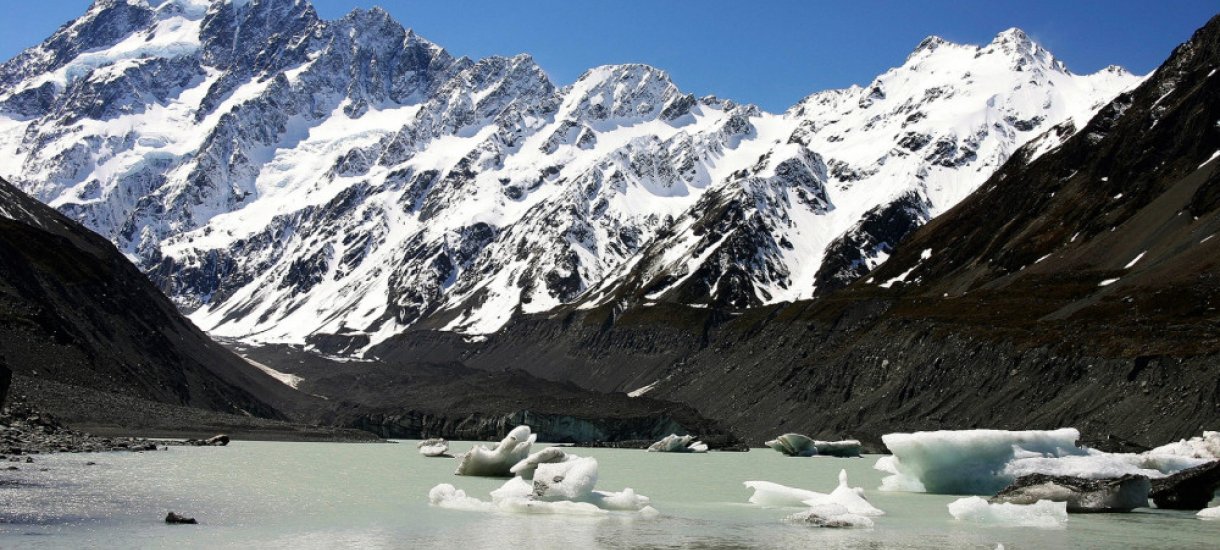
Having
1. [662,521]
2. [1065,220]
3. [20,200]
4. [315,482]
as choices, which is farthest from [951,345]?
[20,200]

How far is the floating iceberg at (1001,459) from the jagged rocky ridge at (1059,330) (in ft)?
97.5

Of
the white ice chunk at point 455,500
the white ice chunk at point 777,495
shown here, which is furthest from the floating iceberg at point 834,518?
→ the white ice chunk at point 455,500

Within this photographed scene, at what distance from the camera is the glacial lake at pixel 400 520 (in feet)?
144

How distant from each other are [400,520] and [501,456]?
22.2m

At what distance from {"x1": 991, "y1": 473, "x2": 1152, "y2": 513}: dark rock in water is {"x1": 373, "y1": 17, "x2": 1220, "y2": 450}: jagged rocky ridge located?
36.3m

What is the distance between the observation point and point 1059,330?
396ft

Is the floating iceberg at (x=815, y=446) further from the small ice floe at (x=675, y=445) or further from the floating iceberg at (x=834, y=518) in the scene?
the floating iceberg at (x=834, y=518)

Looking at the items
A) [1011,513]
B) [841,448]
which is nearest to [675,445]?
[841,448]

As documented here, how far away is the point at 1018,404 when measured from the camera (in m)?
113

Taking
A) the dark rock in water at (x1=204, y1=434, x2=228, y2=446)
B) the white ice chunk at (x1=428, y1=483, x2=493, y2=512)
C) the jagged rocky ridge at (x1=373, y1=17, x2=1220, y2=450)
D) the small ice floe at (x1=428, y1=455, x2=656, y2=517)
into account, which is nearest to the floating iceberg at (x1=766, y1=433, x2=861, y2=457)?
the jagged rocky ridge at (x1=373, y1=17, x2=1220, y2=450)

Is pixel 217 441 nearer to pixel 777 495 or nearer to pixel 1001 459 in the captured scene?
pixel 777 495

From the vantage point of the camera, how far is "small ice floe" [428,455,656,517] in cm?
5272

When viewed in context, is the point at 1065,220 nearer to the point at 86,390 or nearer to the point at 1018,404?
the point at 1018,404

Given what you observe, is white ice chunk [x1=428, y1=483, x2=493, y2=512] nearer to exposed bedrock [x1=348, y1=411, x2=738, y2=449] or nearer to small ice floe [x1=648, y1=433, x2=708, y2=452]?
small ice floe [x1=648, y1=433, x2=708, y2=452]
